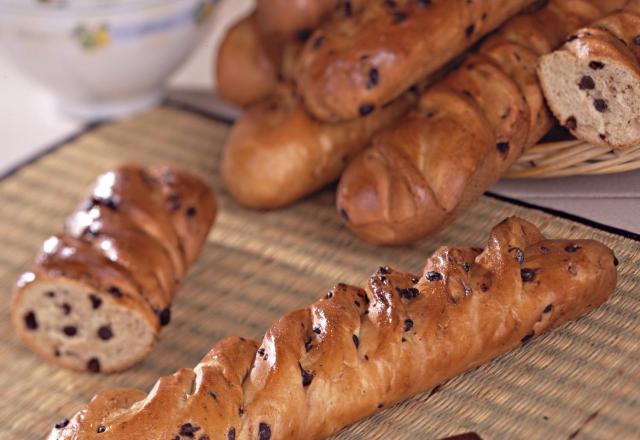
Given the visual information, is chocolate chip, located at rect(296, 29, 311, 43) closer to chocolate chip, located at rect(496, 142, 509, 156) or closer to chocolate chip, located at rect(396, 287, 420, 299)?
chocolate chip, located at rect(496, 142, 509, 156)

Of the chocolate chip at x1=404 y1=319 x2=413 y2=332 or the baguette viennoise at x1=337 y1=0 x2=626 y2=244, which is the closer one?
the chocolate chip at x1=404 y1=319 x2=413 y2=332

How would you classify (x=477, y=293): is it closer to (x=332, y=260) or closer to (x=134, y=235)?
(x=332, y=260)

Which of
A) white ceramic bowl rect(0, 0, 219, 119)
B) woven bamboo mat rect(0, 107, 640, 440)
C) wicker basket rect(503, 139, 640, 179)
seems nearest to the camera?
woven bamboo mat rect(0, 107, 640, 440)

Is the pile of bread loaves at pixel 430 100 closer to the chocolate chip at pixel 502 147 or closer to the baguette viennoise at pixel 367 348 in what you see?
the chocolate chip at pixel 502 147

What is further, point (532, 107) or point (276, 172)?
point (276, 172)

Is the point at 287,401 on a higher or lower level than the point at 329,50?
lower

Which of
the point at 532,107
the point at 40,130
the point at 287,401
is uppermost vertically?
the point at 532,107

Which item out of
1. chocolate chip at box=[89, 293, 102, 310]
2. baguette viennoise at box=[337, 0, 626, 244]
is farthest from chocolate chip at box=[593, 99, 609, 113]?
chocolate chip at box=[89, 293, 102, 310]

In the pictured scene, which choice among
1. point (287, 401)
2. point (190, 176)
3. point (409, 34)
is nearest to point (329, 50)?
point (409, 34)
